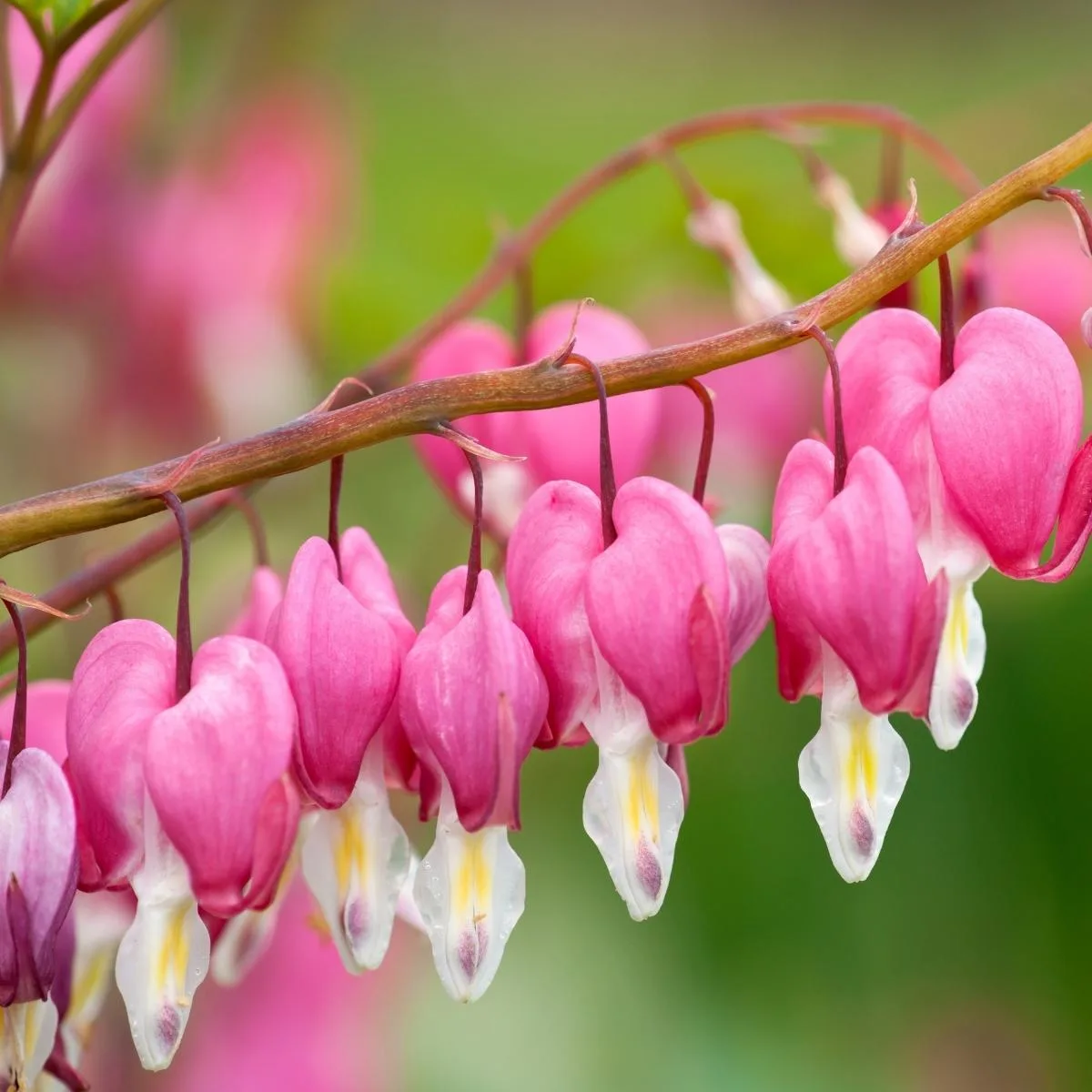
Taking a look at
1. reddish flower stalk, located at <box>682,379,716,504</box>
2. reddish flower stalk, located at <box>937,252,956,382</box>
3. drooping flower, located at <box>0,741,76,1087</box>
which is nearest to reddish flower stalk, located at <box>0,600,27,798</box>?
drooping flower, located at <box>0,741,76,1087</box>

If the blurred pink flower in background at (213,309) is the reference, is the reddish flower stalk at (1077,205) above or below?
below

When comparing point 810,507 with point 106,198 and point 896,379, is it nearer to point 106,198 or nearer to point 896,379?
point 896,379

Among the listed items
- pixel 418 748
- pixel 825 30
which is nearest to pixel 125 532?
pixel 418 748

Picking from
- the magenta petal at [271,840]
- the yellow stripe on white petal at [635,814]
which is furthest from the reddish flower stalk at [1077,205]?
the magenta petal at [271,840]

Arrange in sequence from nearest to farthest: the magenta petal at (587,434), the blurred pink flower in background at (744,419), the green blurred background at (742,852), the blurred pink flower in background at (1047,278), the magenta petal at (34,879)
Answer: the magenta petal at (34,879), the magenta petal at (587,434), the blurred pink flower in background at (1047,278), the blurred pink flower in background at (744,419), the green blurred background at (742,852)

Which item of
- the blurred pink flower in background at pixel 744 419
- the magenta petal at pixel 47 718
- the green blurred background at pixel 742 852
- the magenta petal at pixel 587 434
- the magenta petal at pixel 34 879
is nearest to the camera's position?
the magenta petal at pixel 34 879

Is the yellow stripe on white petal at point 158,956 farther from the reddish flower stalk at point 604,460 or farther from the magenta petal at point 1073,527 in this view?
Answer: the magenta petal at point 1073,527
